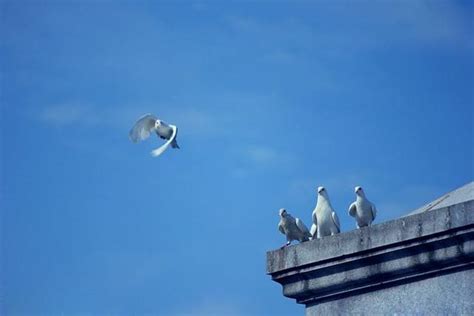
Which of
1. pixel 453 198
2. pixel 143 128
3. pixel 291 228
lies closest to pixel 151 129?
pixel 143 128

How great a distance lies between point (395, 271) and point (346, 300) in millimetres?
636

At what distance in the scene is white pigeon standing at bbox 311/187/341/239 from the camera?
1391cm

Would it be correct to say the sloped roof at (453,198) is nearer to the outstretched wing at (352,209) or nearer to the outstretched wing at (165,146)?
the outstretched wing at (352,209)

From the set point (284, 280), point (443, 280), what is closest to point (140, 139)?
point (284, 280)

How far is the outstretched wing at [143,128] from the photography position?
765 inches

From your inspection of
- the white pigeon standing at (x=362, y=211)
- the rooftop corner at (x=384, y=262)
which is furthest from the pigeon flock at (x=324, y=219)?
the rooftop corner at (x=384, y=262)

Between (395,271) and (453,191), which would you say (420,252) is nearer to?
(395,271)

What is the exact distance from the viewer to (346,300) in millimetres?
11617

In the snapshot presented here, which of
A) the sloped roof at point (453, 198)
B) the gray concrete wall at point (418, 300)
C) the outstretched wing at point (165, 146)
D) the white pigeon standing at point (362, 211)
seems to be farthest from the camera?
the outstretched wing at point (165, 146)

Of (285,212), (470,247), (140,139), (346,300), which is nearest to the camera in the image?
(470,247)

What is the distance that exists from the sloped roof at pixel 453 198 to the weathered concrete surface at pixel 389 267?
2.37 ft

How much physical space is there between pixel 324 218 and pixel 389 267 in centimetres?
298

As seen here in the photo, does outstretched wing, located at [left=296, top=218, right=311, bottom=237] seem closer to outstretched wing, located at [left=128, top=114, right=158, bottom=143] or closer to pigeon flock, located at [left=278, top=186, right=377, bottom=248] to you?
pigeon flock, located at [left=278, top=186, right=377, bottom=248]

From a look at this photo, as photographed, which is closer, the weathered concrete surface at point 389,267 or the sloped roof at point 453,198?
the weathered concrete surface at point 389,267
